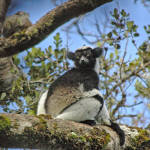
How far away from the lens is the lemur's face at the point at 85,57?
217 inches

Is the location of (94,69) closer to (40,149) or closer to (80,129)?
(80,129)

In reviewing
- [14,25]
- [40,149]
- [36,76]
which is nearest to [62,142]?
[40,149]

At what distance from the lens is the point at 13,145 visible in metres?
A: 2.43

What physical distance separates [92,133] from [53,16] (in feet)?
5.79

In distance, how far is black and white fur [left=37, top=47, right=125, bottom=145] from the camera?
415cm

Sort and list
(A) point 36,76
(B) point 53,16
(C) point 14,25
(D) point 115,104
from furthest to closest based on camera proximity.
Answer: (D) point 115,104 → (A) point 36,76 → (C) point 14,25 → (B) point 53,16

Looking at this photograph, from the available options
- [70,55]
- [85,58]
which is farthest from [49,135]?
[70,55]

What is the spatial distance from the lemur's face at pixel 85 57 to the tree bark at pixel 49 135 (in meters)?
2.19

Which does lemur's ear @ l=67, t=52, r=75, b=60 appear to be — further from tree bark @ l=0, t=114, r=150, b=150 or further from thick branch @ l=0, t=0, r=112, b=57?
tree bark @ l=0, t=114, r=150, b=150

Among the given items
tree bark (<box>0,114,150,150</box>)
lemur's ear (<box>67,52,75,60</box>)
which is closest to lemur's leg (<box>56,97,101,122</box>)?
tree bark (<box>0,114,150,150</box>)

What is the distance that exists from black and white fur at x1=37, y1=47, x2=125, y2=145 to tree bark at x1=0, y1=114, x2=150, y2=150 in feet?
2.09

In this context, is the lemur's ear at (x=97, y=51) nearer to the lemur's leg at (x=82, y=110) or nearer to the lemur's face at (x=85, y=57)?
the lemur's face at (x=85, y=57)

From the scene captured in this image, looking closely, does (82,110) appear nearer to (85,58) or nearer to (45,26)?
(45,26)

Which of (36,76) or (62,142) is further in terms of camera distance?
(36,76)
